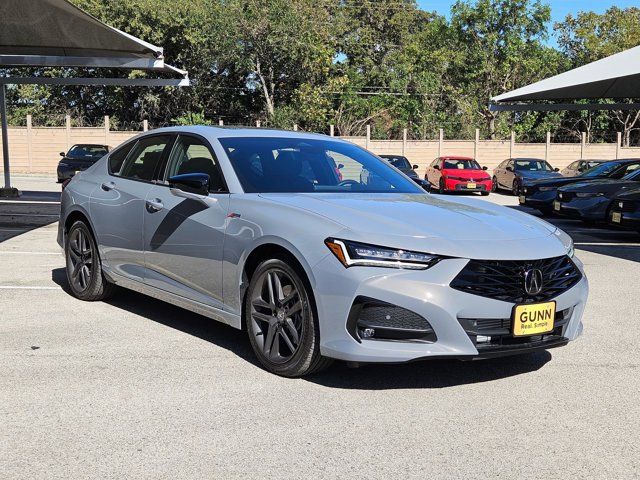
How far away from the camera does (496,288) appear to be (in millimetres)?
4344

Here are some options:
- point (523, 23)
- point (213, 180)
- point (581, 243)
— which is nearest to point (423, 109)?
point (523, 23)

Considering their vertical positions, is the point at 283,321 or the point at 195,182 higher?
the point at 195,182

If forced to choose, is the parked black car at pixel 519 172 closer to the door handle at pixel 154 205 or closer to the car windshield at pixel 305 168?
the car windshield at pixel 305 168

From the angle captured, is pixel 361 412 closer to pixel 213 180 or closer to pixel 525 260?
pixel 525 260

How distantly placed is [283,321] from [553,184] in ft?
47.4

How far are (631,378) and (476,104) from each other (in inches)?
1783

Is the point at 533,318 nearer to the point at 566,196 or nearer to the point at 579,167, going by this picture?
the point at 566,196

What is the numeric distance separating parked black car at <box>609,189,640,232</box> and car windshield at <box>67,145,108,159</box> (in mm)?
18706

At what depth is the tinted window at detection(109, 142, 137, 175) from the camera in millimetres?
6758

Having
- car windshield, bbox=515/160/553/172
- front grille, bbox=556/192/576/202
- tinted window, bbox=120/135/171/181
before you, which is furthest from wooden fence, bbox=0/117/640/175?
tinted window, bbox=120/135/171/181

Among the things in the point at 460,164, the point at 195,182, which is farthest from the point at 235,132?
the point at 460,164

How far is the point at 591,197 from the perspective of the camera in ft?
49.5

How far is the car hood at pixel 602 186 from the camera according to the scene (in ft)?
49.6

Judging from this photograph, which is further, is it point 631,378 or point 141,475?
point 631,378
